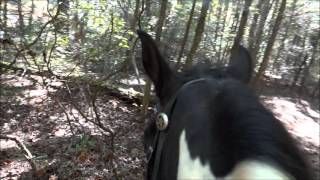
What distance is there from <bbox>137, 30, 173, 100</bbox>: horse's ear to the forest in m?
0.11

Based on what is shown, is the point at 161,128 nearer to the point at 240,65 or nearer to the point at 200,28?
the point at 240,65

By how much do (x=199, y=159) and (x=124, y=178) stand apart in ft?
15.0

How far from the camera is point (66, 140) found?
7004 mm

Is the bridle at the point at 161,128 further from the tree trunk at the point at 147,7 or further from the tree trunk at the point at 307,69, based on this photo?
the tree trunk at the point at 307,69

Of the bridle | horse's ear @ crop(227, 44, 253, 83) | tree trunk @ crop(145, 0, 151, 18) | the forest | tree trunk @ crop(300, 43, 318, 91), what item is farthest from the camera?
tree trunk @ crop(300, 43, 318, 91)

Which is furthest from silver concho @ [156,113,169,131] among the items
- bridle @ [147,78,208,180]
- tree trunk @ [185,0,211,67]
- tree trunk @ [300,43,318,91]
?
tree trunk @ [300,43,318,91]

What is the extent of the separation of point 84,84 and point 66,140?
1.67m

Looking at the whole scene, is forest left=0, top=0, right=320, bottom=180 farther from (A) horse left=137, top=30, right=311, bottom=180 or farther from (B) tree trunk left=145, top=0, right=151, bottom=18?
(A) horse left=137, top=30, right=311, bottom=180

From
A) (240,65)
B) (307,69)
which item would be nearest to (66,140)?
(240,65)

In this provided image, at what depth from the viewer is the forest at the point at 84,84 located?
18.2ft

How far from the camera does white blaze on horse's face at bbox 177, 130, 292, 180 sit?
3.05 ft

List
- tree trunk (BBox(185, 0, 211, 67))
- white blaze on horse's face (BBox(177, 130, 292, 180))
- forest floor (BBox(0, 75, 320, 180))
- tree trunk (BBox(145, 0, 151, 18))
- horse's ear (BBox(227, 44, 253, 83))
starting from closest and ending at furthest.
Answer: white blaze on horse's face (BBox(177, 130, 292, 180)) < horse's ear (BBox(227, 44, 253, 83)) < forest floor (BBox(0, 75, 320, 180)) < tree trunk (BBox(145, 0, 151, 18)) < tree trunk (BBox(185, 0, 211, 67))

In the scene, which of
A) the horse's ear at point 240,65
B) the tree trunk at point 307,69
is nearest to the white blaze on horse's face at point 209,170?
the horse's ear at point 240,65

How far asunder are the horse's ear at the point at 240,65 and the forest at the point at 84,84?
10 centimetres
